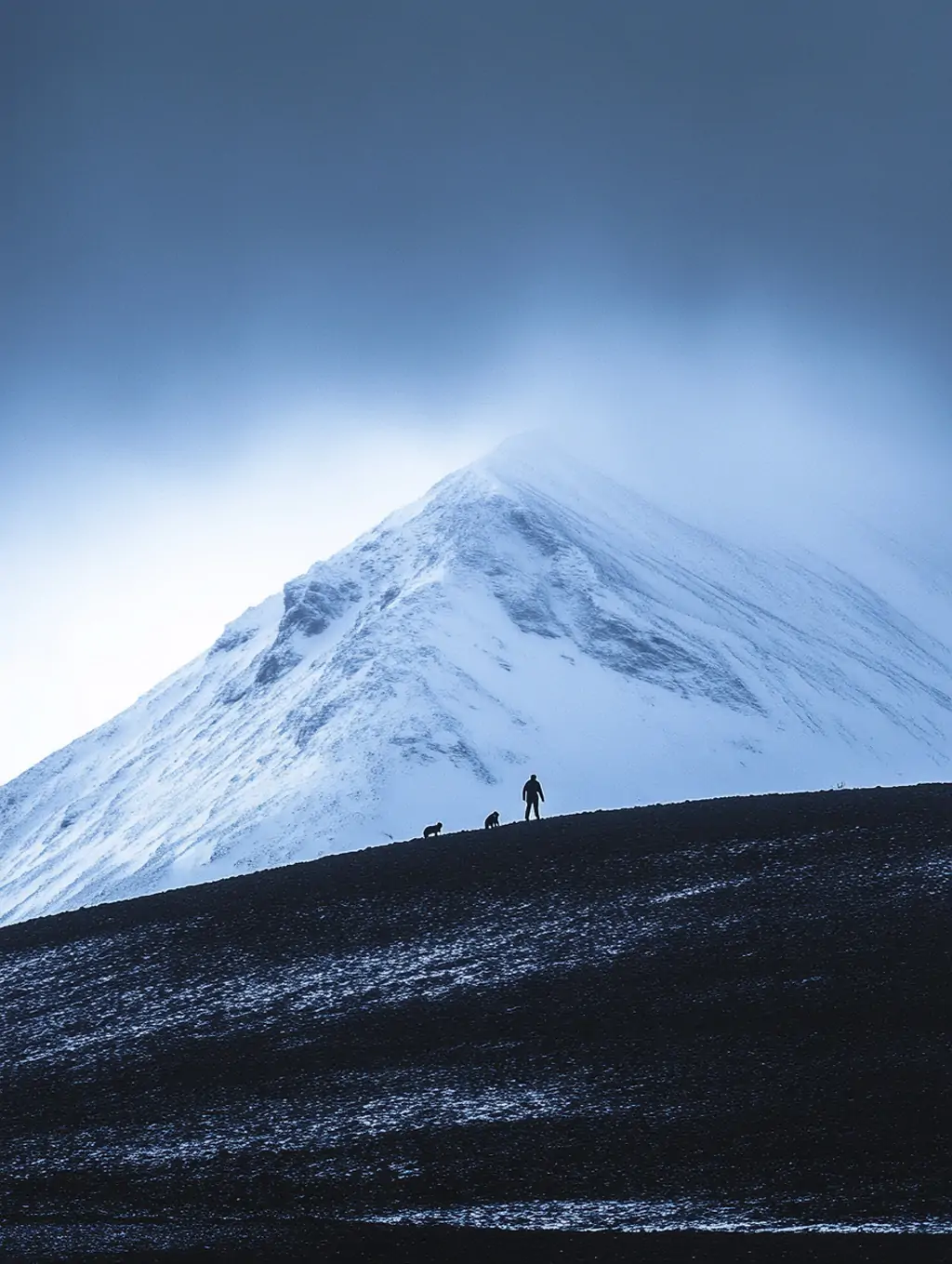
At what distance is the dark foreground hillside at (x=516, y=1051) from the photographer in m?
19.2

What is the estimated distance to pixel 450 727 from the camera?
488 ft

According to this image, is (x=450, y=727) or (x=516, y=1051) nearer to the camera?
(x=516, y=1051)

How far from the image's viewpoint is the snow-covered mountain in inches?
5418

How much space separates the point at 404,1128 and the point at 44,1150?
5.96 m

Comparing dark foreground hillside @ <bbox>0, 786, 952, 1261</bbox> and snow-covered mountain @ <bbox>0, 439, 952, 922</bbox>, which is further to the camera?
snow-covered mountain @ <bbox>0, 439, 952, 922</bbox>

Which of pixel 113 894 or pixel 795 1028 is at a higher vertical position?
pixel 113 894

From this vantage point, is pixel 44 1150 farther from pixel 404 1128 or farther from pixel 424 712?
pixel 424 712

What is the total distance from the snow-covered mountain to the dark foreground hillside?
3568 inches

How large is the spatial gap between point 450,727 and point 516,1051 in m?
124

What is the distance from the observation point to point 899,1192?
18.2 metres

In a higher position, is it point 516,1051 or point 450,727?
point 450,727

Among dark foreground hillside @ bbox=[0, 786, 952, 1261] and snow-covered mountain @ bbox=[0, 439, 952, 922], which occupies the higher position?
snow-covered mountain @ bbox=[0, 439, 952, 922]

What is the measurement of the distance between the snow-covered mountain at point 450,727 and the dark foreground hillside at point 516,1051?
3568 inches

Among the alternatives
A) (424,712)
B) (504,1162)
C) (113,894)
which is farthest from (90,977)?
(424,712)
